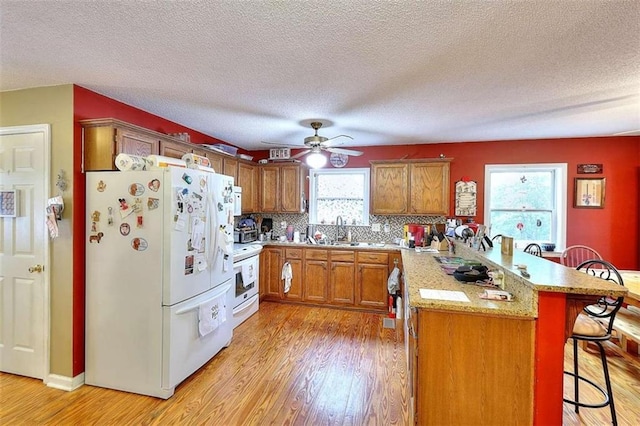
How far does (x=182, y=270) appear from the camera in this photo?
7.59 ft

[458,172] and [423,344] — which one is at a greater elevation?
[458,172]

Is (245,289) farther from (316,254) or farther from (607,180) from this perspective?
(607,180)

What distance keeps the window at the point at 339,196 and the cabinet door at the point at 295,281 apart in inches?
33.0

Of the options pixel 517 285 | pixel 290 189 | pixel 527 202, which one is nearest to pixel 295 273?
pixel 290 189

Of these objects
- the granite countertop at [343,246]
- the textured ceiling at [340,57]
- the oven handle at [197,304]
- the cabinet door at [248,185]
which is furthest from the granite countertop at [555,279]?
the cabinet door at [248,185]

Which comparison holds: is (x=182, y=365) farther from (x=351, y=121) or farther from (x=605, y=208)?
(x=605, y=208)

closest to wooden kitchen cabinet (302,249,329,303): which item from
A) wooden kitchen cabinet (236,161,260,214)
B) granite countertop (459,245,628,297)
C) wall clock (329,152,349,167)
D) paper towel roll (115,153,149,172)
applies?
wooden kitchen cabinet (236,161,260,214)

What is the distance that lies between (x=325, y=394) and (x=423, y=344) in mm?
1038

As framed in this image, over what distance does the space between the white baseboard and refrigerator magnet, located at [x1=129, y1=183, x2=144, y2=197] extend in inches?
62.2

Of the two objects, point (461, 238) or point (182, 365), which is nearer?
point (182, 365)

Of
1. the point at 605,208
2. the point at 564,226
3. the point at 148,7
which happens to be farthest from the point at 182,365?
the point at 605,208

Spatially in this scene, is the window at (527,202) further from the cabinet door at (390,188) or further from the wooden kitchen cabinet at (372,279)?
the wooden kitchen cabinet at (372,279)

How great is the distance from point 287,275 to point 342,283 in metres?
0.80

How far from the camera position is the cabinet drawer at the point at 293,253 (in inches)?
167
